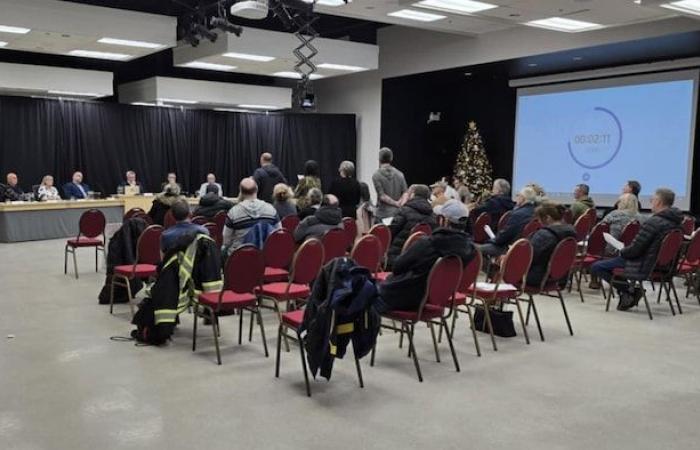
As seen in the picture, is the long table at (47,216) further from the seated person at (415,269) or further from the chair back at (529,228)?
the seated person at (415,269)

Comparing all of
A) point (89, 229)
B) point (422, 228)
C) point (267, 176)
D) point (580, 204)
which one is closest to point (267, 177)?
point (267, 176)

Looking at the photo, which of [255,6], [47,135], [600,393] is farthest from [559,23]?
[47,135]

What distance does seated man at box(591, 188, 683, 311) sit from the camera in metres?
6.35

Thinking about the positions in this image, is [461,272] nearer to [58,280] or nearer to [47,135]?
[58,280]

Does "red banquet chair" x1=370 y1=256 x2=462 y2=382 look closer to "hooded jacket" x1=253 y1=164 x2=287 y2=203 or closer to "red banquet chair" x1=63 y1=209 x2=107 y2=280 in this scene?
"red banquet chair" x1=63 y1=209 x2=107 y2=280

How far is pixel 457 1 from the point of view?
790 cm

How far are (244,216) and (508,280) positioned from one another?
2.32m

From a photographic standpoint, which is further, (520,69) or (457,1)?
(520,69)

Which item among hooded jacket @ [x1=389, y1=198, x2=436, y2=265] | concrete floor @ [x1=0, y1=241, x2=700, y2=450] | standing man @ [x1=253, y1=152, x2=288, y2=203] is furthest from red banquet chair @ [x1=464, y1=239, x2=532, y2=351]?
standing man @ [x1=253, y1=152, x2=288, y2=203]

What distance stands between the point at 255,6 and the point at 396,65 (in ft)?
23.3

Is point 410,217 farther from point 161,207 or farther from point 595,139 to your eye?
point 595,139

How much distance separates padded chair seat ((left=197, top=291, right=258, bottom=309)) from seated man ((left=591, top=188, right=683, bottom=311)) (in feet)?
12.5

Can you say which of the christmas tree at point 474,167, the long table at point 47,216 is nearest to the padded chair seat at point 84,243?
the long table at point 47,216

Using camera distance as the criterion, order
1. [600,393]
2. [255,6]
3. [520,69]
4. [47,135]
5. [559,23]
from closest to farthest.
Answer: [600,393] < [255,6] < [559,23] < [520,69] < [47,135]
